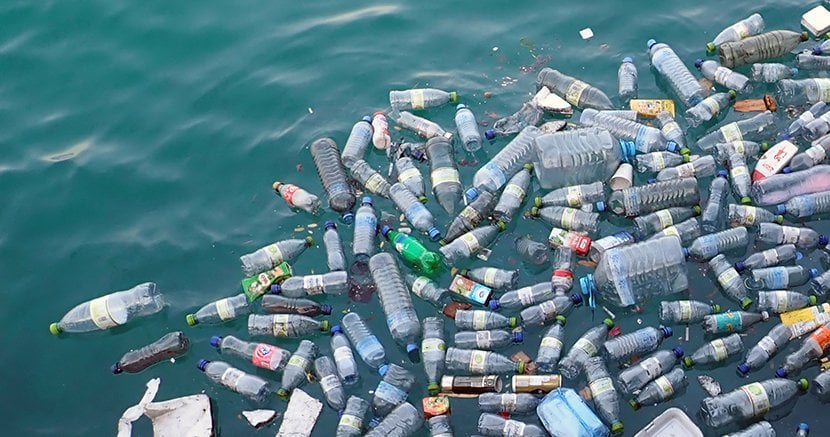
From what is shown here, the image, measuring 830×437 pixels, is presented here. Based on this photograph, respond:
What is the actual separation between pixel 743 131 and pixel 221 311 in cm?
556

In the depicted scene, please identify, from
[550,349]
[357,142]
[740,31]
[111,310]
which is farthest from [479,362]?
[740,31]

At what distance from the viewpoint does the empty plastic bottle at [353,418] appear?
5926 mm

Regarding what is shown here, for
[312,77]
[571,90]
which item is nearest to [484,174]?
[571,90]

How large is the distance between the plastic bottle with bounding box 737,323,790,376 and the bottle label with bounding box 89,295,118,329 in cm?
565

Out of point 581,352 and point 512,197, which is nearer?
point 581,352

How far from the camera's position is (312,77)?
891 centimetres

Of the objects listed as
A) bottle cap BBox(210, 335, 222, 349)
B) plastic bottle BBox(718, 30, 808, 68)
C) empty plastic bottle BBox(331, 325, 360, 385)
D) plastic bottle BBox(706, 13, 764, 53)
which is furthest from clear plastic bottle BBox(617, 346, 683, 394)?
plastic bottle BBox(706, 13, 764, 53)

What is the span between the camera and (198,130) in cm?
852

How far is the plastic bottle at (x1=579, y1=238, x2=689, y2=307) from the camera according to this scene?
6512mm

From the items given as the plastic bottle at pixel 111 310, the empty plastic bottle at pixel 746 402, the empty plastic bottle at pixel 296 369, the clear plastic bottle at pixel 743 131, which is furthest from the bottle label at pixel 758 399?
the plastic bottle at pixel 111 310

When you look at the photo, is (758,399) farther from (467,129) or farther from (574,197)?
(467,129)

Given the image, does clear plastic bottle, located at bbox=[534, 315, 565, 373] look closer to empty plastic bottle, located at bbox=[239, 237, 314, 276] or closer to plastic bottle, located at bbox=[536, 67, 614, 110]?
empty plastic bottle, located at bbox=[239, 237, 314, 276]

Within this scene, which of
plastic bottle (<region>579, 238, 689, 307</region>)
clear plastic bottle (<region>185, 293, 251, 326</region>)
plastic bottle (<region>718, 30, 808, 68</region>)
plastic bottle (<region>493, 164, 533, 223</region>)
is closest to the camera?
plastic bottle (<region>579, 238, 689, 307</region>)

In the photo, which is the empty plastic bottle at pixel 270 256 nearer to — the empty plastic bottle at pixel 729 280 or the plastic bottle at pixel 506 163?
the plastic bottle at pixel 506 163
